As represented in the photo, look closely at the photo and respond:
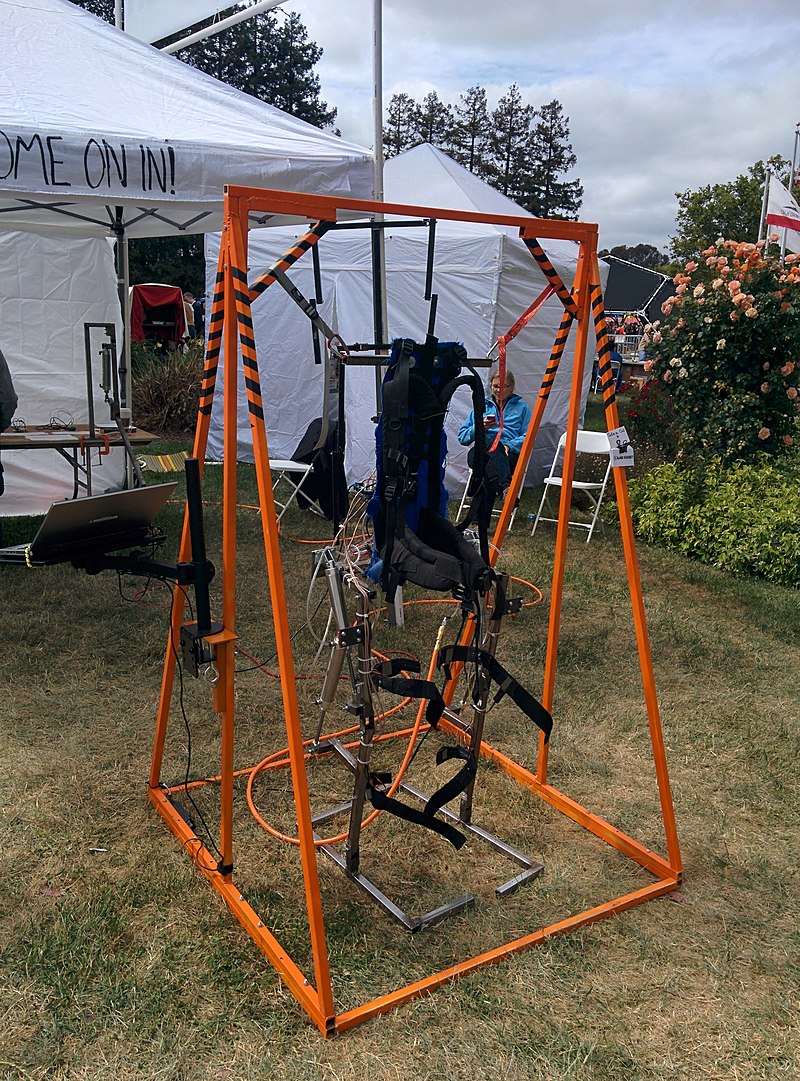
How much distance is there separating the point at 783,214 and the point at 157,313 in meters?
14.2

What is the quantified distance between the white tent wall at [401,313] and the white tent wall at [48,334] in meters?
1.24

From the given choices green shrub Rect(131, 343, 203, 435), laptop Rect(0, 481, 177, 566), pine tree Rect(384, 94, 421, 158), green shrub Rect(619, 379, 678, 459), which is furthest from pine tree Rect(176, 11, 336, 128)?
laptop Rect(0, 481, 177, 566)

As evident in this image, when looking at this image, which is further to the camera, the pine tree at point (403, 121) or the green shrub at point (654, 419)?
the pine tree at point (403, 121)

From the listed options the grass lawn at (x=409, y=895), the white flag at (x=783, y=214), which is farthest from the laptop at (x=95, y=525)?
the white flag at (x=783, y=214)

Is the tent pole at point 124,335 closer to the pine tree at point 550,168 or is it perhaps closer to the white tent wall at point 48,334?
the white tent wall at point 48,334

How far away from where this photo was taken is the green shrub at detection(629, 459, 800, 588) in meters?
6.04

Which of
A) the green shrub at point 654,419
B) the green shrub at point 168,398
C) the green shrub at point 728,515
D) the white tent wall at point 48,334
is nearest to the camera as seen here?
the green shrub at point 728,515

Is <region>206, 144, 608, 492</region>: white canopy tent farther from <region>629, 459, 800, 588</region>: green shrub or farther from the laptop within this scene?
the laptop

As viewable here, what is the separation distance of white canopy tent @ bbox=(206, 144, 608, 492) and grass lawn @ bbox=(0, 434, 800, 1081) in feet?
13.6

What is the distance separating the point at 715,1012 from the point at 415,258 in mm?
7170

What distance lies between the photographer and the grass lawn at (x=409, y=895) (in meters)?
2.16

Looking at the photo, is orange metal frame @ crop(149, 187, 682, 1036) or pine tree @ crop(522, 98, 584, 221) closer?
orange metal frame @ crop(149, 187, 682, 1036)

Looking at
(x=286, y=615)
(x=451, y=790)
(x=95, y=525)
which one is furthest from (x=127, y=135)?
(x=451, y=790)

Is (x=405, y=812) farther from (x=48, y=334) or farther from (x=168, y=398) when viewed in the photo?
(x=168, y=398)
